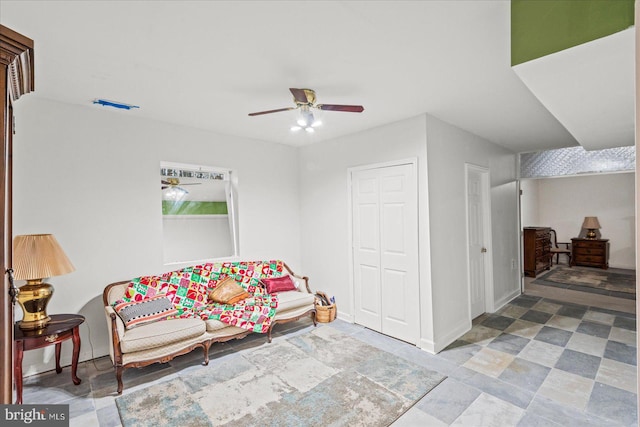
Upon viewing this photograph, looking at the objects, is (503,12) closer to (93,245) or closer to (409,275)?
(409,275)

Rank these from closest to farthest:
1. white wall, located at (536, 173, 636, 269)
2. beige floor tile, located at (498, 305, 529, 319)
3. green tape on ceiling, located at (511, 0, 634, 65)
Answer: green tape on ceiling, located at (511, 0, 634, 65), beige floor tile, located at (498, 305, 529, 319), white wall, located at (536, 173, 636, 269)

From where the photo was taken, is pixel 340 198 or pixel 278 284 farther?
pixel 340 198

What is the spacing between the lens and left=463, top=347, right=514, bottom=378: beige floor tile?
2734 millimetres

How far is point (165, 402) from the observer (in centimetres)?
233

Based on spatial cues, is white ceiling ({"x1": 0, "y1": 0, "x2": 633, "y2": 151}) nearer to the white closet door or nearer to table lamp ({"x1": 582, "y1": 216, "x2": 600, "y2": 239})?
the white closet door

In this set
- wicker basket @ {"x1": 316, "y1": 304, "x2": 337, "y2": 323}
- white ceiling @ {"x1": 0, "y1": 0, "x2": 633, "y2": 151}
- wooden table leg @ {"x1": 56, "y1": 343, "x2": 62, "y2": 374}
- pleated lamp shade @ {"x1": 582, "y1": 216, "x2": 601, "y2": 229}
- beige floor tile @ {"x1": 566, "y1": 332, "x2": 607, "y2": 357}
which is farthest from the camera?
pleated lamp shade @ {"x1": 582, "y1": 216, "x2": 601, "y2": 229}

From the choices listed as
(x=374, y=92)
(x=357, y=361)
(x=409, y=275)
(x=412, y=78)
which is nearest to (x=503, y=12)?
(x=412, y=78)

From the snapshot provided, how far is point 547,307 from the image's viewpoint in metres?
4.43

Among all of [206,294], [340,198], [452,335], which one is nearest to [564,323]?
[452,335]

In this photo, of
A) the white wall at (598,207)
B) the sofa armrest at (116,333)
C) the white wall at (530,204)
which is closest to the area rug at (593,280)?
the white wall at (598,207)

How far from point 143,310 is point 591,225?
8919 mm

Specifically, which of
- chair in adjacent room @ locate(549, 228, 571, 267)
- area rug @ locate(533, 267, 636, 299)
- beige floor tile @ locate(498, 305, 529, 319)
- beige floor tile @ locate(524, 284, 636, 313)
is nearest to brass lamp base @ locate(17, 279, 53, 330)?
beige floor tile @ locate(498, 305, 529, 319)

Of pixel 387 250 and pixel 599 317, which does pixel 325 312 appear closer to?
pixel 387 250

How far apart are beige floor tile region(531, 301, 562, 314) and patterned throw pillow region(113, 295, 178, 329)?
16.2 feet
